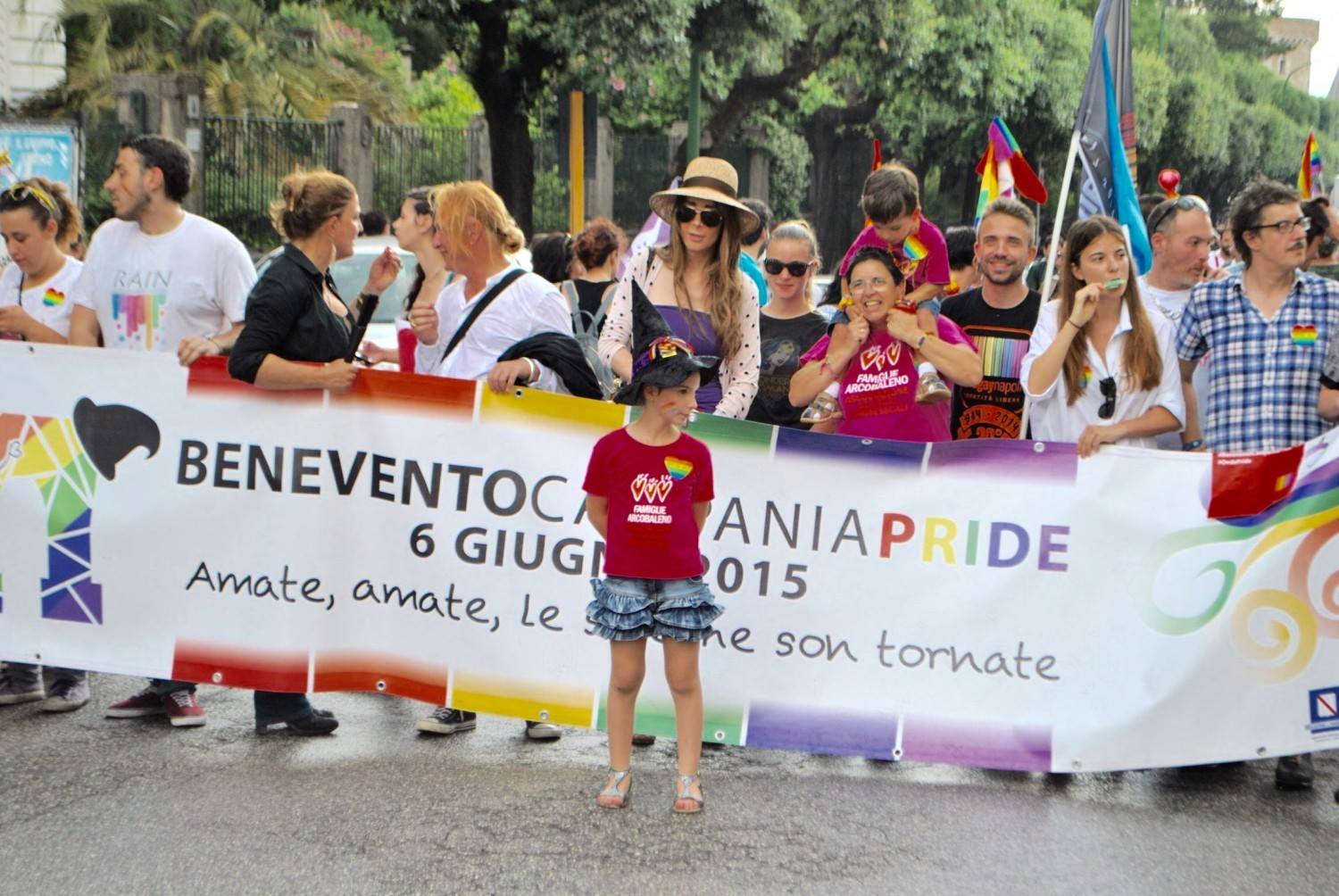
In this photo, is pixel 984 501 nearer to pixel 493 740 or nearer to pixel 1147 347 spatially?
pixel 1147 347

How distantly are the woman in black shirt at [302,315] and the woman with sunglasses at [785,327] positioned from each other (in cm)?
155

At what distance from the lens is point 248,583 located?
6.07 meters

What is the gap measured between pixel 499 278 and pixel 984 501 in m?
1.92

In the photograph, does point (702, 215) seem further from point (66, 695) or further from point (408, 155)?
point (408, 155)

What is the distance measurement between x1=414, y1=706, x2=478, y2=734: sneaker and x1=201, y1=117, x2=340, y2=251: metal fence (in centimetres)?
2264

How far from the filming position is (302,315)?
600 centimetres

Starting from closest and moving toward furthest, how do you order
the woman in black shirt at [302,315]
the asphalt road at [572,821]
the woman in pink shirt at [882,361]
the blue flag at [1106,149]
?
the asphalt road at [572,821], the woman in black shirt at [302,315], the woman in pink shirt at [882,361], the blue flag at [1106,149]

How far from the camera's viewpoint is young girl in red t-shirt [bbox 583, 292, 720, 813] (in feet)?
16.9

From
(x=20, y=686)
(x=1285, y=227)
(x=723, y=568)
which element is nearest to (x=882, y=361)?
(x=723, y=568)

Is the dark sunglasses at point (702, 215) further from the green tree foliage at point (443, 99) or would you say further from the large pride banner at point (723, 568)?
the green tree foliage at point (443, 99)

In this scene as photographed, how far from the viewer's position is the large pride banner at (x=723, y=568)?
5.58m

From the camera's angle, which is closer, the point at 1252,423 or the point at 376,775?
the point at 376,775

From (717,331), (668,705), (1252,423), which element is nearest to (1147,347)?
(1252,423)

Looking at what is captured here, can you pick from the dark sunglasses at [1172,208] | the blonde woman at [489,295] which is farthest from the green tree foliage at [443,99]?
the blonde woman at [489,295]
